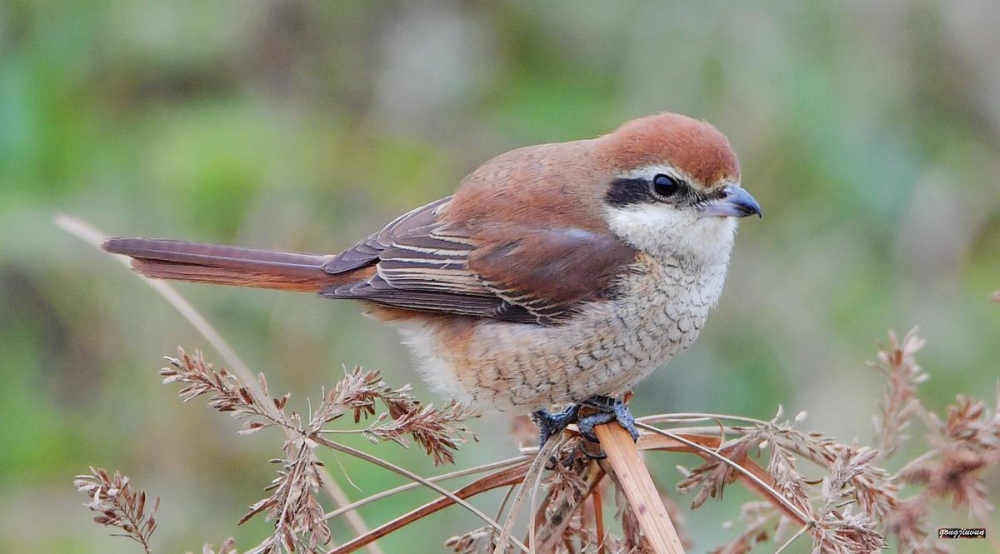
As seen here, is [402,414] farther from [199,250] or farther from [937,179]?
[937,179]

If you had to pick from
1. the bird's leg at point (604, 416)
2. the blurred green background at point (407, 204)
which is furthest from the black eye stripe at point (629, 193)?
the blurred green background at point (407, 204)

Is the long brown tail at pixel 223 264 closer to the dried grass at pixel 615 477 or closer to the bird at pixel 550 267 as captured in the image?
the bird at pixel 550 267

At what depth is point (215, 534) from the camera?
3.69m

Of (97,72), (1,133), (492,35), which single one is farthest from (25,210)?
(492,35)

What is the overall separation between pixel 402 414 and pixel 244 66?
10.2 feet

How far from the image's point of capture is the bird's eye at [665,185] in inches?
109

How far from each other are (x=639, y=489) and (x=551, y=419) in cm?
87

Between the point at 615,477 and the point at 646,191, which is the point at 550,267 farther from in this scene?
the point at 615,477

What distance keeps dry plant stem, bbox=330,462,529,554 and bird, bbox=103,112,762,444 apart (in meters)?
0.51

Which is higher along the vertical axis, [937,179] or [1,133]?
[1,133]

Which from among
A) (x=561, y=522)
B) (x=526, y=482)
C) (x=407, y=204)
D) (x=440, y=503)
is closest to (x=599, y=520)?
(x=561, y=522)

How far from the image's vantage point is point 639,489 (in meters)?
1.90

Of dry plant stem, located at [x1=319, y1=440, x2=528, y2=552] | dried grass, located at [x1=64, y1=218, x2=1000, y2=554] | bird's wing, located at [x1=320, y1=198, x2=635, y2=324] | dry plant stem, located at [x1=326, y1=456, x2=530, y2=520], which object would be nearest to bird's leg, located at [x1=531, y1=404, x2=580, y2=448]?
bird's wing, located at [x1=320, y1=198, x2=635, y2=324]

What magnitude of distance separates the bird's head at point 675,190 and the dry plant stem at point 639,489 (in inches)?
30.9
